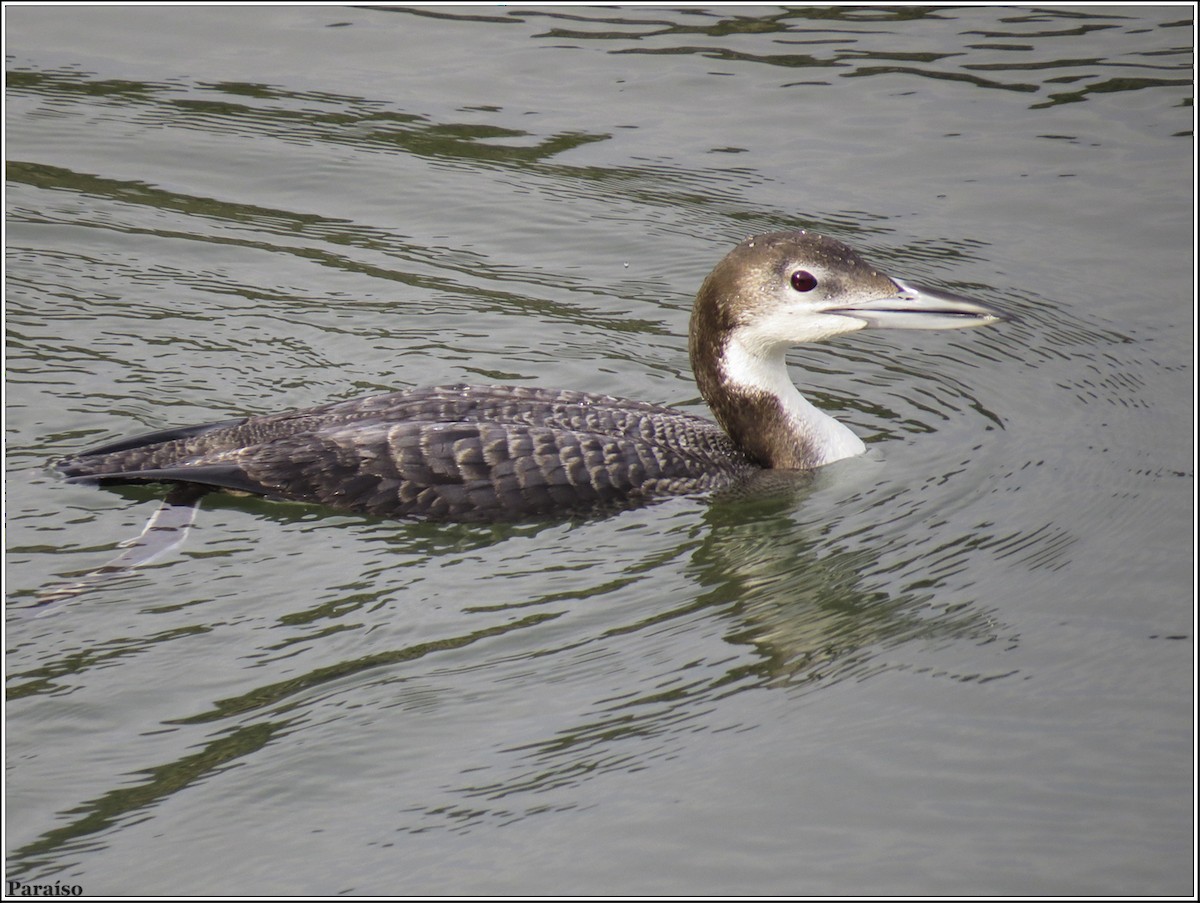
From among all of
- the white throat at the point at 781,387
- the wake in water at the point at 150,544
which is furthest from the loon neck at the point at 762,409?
the wake in water at the point at 150,544

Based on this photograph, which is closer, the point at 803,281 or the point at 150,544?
the point at 150,544

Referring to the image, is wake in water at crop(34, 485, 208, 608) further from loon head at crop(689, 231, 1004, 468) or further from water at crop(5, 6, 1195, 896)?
loon head at crop(689, 231, 1004, 468)

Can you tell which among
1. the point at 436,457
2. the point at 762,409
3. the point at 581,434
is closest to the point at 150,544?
the point at 436,457

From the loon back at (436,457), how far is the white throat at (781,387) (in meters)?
0.37

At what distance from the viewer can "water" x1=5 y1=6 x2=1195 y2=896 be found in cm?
409

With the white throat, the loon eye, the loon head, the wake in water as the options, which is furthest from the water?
the loon eye

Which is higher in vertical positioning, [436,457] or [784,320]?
[784,320]

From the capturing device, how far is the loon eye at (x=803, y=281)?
5.87 m

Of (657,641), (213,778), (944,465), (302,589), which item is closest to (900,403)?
(944,465)

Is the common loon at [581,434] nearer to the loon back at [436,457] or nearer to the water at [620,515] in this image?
the loon back at [436,457]

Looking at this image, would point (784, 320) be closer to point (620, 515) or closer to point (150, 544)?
point (620, 515)

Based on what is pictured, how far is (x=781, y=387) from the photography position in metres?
6.08

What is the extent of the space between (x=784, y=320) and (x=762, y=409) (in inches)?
13.8

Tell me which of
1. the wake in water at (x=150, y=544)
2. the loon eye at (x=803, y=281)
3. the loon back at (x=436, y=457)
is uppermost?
the loon eye at (x=803, y=281)
